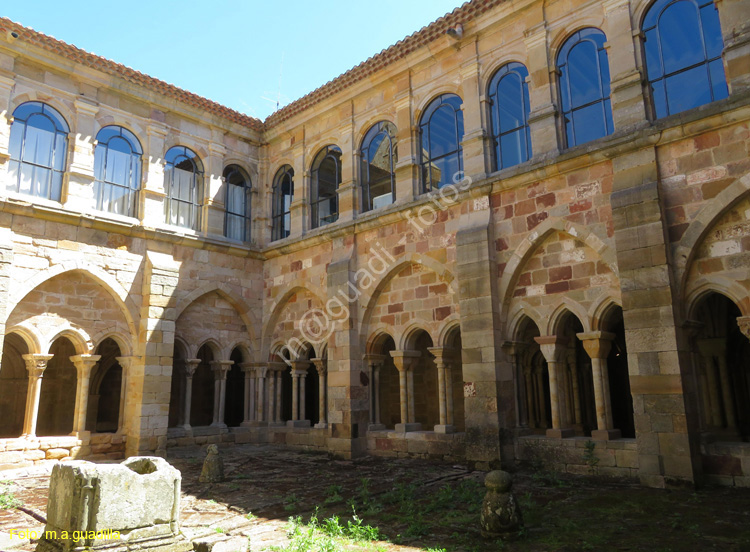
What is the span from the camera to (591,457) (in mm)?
8172

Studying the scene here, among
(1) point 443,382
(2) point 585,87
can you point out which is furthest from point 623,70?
(1) point 443,382

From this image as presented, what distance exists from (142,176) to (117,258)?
6.50ft

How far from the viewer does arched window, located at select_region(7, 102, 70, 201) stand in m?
10.8

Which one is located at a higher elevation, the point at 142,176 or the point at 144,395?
Result: the point at 142,176

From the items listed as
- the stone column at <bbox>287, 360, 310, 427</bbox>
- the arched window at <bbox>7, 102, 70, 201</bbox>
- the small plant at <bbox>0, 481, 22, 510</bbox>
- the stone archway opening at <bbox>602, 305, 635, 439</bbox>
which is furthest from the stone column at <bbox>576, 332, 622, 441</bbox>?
the arched window at <bbox>7, 102, 70, 201</bbox>

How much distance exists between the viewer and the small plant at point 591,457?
8.14 m

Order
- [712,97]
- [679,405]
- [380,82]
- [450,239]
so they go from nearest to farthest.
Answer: [679,405]
[712,97]
[450,239]
[380,82]

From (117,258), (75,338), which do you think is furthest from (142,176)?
(75,338)

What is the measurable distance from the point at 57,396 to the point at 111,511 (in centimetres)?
1125

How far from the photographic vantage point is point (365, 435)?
11.2m

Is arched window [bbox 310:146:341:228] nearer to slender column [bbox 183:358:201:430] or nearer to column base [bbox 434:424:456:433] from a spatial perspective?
slender column [bbox 183:358:201:430]

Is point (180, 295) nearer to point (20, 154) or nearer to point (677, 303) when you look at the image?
point (20, 154)

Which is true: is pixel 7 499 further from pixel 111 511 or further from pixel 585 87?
pixel 585 87

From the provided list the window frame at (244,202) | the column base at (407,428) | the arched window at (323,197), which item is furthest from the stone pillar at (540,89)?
the window frame at (244,202)
